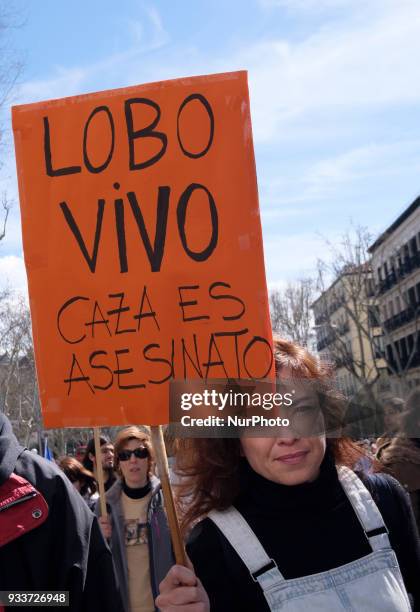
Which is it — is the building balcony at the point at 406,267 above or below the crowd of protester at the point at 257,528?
above

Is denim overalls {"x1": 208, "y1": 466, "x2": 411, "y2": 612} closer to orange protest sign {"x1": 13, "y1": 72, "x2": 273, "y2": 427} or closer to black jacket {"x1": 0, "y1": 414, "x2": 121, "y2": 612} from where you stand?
black jacket {"x1": 0, "y1": 414, "x2": 121, "y2": 612}

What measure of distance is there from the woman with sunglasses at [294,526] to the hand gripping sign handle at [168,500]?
0.18ft

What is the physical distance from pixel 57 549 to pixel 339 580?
685 mm

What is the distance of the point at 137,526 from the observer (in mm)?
5109

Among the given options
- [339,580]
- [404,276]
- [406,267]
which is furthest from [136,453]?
[404,276]

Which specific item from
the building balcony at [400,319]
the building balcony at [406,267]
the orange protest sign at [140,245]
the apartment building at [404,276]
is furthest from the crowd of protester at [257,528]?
the building balcony at [400,319]

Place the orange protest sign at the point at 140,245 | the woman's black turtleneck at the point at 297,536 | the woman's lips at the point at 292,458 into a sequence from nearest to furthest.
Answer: the woman's black turtleneck at the point at 297,536 < the woman's lips at the point at 292,458 < the orange protest sign at the point at 140,245

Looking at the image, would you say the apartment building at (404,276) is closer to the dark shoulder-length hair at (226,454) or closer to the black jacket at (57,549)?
the dark shoulder-length hair at (226,454)

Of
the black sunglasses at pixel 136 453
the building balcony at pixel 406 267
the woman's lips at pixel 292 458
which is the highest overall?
the building balcony at pixel 406 267

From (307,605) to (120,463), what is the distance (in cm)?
363

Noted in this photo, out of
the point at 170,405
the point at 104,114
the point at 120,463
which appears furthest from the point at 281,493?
the point at 120,463

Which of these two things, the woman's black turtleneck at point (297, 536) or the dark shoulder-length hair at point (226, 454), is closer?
the woman's black turtleneck at point (297, 536)

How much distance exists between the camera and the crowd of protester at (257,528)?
194cm

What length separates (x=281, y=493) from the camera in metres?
2.13
